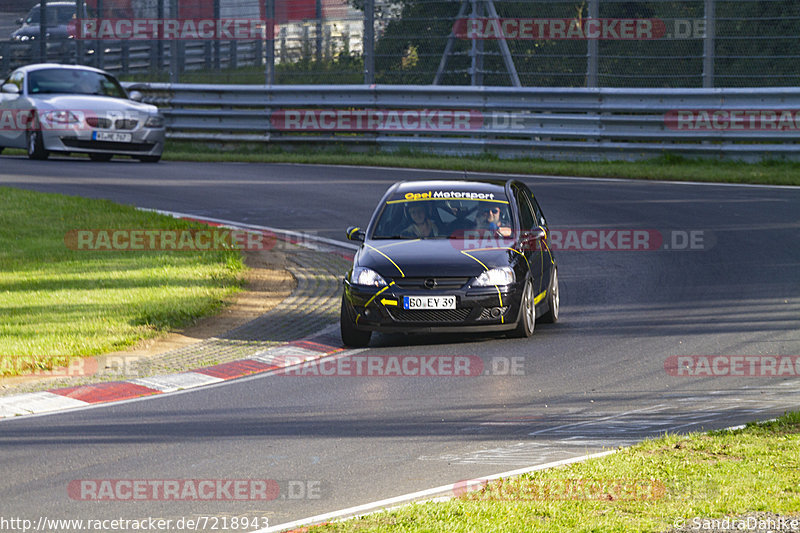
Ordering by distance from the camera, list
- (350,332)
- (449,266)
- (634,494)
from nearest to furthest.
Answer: (634,494)
(449,266)
(350,332)

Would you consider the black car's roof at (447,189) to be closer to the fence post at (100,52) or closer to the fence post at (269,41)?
the fence post at (269,41)

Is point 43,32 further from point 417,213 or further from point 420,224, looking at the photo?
point 420,224

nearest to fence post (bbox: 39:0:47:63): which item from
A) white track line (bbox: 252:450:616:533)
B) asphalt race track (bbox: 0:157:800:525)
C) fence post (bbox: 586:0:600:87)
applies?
fence post (bbox: 586:0:600:87)

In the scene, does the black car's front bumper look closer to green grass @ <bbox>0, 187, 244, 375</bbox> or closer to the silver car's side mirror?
green grass @ <bbox>0, 187, 244, 375</bbox>

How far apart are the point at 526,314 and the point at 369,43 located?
1522 cm

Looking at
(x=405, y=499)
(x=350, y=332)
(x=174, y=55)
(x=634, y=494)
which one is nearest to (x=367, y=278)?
(x=350, y=332)

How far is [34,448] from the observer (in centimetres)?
747

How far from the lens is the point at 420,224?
1141 centimetres

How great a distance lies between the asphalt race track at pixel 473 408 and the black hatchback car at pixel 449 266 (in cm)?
28

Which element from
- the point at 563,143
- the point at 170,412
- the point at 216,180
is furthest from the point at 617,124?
the point at 170,412

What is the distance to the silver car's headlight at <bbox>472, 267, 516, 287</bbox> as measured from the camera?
10.5m

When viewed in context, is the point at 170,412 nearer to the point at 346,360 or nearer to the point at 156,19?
the point at 346,360

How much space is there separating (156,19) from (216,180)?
7.49 metres

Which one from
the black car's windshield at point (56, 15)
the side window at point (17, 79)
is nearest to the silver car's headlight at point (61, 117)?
the side window at point (17, 79)
